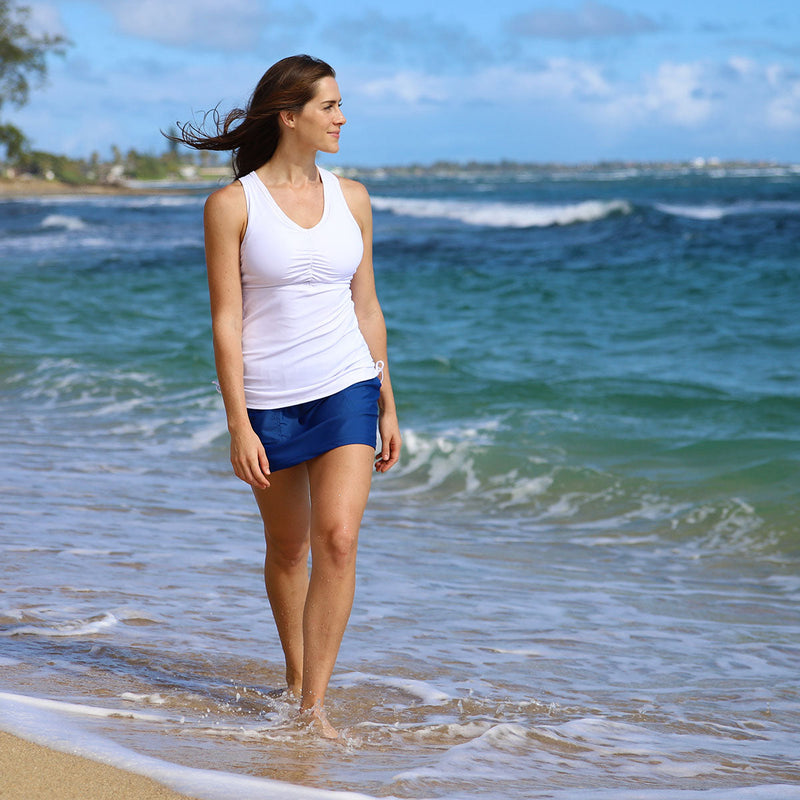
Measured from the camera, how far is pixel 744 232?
89.7 ft

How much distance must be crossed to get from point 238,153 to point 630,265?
19.0m

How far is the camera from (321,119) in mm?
3092

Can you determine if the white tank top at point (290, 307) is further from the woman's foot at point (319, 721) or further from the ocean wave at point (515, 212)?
the ocean wave at point (515, 212)

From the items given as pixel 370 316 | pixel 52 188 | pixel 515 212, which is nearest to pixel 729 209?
pixel 515 212

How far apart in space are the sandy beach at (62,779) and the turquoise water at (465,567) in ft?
0.42

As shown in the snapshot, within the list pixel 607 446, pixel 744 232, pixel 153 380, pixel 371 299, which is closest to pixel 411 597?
pixel 371 299

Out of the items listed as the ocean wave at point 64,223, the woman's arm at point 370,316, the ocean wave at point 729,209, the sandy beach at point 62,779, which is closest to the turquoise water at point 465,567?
the sandy beach at point 62,779

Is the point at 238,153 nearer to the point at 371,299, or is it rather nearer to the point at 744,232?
the point at 371,299

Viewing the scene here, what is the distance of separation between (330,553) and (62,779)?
0.94 meters

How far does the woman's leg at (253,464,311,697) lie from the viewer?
323 centimetres

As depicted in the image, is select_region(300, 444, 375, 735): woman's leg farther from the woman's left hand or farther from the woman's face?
the woman's face

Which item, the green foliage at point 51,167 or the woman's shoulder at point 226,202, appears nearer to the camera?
the woman's shoulder at point 226,202

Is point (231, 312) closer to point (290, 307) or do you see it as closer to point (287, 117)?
point (290, 307)

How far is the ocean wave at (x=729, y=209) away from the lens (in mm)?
33125
